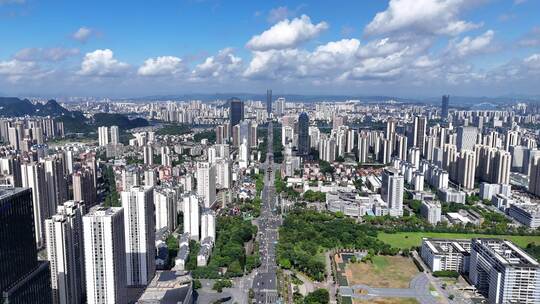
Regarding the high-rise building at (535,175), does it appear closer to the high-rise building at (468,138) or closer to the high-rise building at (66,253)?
the high-rise building at (468,138)

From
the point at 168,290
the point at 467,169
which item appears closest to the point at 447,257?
the point at 168,290

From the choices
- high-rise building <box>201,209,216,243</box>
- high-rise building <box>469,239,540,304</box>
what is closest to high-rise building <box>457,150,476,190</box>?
high-rise building <box>469,239,540,304</box>

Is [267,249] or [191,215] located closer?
[267,249]

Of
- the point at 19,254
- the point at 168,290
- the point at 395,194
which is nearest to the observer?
the point at 19,254

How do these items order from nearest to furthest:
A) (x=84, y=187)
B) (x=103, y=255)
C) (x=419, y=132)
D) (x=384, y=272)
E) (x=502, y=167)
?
(x=103, y=255) → (x=384, y=272) → (x=84, y=187) → (x=502, y=167) → (x=419, y=132)

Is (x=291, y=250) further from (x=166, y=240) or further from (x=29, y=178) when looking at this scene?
(x=29, y=178)

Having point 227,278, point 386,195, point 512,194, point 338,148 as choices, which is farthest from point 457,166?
point 227,278

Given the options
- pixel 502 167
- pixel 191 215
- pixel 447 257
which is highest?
pixel 502 167

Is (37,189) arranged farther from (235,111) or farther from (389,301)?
(235,111)

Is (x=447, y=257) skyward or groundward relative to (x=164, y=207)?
groundward
